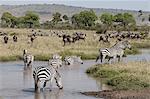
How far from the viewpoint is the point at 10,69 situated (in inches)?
958

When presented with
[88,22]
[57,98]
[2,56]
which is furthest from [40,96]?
[88,22]

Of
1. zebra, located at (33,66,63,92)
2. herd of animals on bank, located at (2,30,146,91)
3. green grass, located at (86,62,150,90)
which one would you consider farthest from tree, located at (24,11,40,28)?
zebra, located at (33,66,63,92)

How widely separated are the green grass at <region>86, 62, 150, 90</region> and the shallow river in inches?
20.5

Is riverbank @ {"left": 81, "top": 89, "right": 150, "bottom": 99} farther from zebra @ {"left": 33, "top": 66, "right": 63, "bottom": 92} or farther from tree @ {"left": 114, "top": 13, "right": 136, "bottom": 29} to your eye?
tree @ {"left": 114, "top": 13, "right": 136, "bottom": 29}

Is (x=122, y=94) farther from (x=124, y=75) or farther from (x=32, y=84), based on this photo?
(x=32, y=84)

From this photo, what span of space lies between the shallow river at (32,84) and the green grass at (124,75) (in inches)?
20.5

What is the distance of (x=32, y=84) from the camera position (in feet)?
61.1

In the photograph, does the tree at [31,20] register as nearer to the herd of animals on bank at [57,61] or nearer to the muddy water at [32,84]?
the herd of animals on bank at [57,61]

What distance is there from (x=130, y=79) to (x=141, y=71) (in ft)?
7.57

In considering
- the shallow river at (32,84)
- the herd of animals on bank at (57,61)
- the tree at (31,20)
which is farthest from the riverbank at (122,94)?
the tree at (31,20)

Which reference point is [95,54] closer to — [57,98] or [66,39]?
[66,39]

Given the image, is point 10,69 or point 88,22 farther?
point 88,22

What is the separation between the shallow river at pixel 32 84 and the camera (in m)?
15.9

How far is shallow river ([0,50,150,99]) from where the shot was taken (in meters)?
15.9
